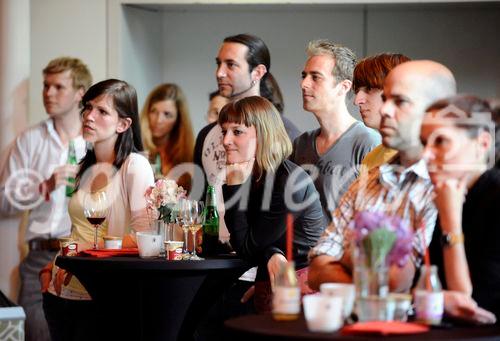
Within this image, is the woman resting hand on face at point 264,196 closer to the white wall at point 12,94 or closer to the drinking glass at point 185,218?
the drinking glass at point 185,218

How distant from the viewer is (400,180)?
3.17 metres

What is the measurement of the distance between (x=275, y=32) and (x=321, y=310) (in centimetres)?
543

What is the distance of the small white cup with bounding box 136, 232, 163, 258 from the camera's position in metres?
4.48

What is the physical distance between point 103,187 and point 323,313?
7.78 ft

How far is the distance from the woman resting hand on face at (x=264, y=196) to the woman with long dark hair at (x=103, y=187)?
21.0 inches

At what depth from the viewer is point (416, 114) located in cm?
316

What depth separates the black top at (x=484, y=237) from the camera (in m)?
2.86

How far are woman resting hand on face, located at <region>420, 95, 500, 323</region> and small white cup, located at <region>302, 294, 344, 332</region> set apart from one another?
32 centimetres

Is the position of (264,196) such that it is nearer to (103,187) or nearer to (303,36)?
(103,187)

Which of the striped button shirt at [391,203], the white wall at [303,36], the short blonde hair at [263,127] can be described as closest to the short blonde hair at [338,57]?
the short blonde hair at [263,127]

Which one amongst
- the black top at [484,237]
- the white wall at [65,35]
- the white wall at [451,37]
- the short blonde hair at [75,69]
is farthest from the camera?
the white wall at [451,37]

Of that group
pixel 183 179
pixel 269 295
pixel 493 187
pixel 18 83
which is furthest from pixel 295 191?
pixel 18 83

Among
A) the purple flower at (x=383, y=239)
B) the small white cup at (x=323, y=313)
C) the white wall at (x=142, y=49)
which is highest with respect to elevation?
the white wall at (x=142, y=49)

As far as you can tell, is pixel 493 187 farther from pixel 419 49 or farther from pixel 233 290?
pixel 419 49
